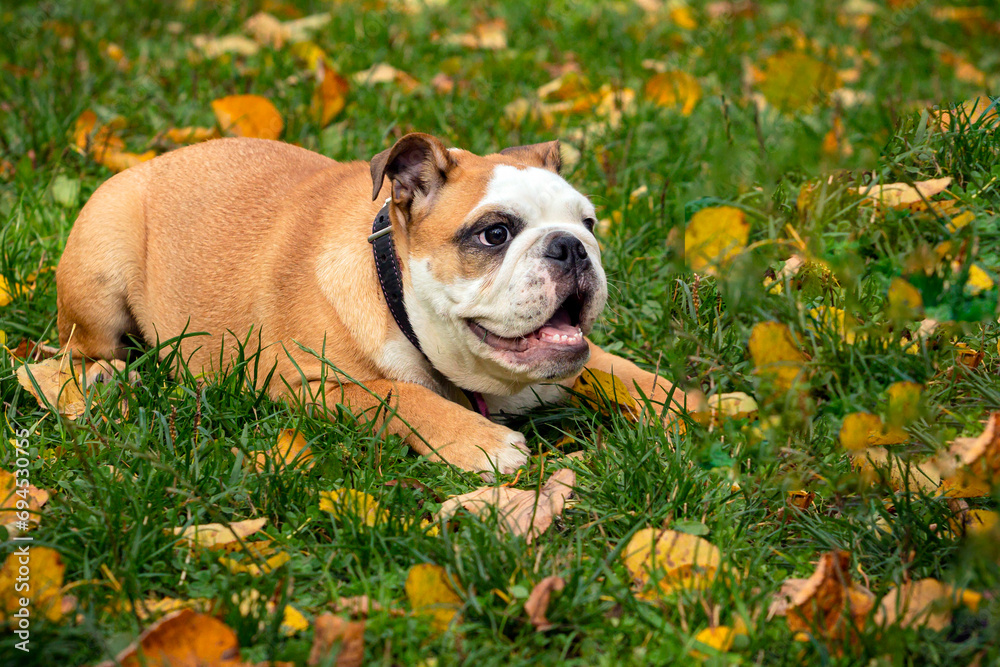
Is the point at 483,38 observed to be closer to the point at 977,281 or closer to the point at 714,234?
the point at 714,234

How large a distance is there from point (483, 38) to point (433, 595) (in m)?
5.74

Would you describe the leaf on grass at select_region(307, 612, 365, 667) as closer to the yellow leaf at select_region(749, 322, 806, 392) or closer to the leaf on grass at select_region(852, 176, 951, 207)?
the yellow leaf at select_region(749, 322, 806, 392)

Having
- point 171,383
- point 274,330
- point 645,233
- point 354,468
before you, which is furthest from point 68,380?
point 645,233

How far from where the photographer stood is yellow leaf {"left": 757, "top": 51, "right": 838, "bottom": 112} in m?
6.02

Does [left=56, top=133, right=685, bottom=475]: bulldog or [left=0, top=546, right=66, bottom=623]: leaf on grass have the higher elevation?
[left=56, top=133, right=685, bottom=475]: bulldog

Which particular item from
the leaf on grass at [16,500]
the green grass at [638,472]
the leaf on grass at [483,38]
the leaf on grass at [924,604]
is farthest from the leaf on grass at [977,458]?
the leaf on grass at [483,38]

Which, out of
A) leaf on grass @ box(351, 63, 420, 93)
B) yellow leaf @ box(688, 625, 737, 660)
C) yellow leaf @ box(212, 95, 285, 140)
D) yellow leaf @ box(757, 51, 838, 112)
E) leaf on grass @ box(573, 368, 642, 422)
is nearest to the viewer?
yellow leaf @ box(688, 625, 737, 660)

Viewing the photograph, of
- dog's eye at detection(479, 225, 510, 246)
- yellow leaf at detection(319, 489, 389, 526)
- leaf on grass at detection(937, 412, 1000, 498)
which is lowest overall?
yellow leaf at detection(319, 489, 389, 526)

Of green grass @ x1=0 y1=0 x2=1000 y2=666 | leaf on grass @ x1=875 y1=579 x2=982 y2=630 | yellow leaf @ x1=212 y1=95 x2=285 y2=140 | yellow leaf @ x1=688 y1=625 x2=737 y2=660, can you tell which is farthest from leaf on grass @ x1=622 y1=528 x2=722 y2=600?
yellow leaf @ x1=212 y1=95 x2=285 y2=140

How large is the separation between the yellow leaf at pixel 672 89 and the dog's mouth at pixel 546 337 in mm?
3192

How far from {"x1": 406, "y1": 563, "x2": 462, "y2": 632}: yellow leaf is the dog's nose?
128 centimetres

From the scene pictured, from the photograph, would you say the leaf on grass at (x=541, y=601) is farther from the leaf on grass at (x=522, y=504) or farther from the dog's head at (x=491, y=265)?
the dog's head at (x=491, y=265)

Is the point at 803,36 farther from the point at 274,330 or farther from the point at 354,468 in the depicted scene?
the point at 354,468

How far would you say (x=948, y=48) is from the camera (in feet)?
24.0
